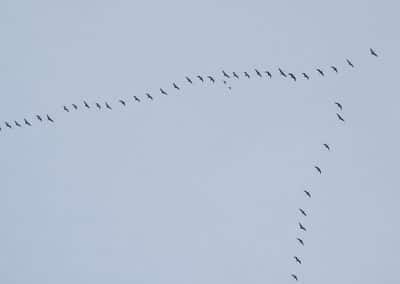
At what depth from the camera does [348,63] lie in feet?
113

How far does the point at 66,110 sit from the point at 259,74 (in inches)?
306

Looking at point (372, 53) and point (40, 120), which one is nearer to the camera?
point (372, 53)

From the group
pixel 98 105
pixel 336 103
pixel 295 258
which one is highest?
pixel 336 103

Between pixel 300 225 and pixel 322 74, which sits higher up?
pixel 322 74

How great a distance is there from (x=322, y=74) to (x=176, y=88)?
5.57m

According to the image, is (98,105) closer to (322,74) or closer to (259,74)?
(259,74)

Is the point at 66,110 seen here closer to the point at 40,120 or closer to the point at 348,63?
the point at 40,120

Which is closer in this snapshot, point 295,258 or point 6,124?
point 295,258

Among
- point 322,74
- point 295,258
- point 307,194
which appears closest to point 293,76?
point 322,74

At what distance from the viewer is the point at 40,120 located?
3656 centimetres

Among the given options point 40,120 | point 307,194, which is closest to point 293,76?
point 307,194

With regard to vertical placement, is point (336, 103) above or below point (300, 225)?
above

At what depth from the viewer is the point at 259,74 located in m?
35.0

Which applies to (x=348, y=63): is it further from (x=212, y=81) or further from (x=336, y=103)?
(x=212, y=81)
